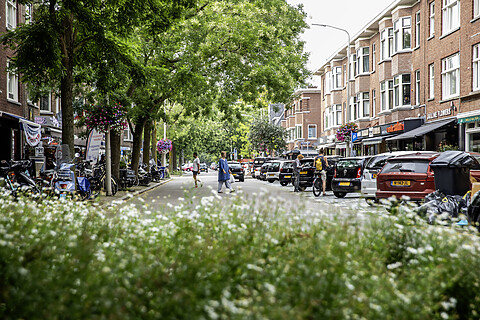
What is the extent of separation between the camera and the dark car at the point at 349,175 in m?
21.1

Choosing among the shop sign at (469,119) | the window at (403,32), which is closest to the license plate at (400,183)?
the shop sign at (469,119)

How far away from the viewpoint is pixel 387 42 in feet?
121

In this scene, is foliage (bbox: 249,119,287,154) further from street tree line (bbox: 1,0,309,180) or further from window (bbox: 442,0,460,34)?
window (bbox: 442,0,460,34)

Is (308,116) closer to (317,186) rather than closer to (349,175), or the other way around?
(317,186)

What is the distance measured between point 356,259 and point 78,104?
20708 millimetres

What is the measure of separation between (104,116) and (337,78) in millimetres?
34758

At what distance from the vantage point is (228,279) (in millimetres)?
4465

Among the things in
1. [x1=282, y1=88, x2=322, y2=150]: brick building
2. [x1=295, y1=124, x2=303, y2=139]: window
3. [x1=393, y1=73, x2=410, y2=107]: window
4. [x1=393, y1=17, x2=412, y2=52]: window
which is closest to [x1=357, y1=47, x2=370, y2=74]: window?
[x1=393, y1=17, x2=412, y2=52]: window

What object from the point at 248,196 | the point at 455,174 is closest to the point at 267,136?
the point at 455,174

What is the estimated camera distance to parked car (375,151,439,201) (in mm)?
14969

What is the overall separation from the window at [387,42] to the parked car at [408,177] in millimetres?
22459

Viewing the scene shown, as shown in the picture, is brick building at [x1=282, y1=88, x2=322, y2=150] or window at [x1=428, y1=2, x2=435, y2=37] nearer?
window at [x1=428, y1=2, x2=435, y2=37]

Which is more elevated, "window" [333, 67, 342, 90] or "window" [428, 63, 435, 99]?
"window" [333, 67, 342, 90]

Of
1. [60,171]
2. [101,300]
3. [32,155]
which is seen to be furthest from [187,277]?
[32,155]
